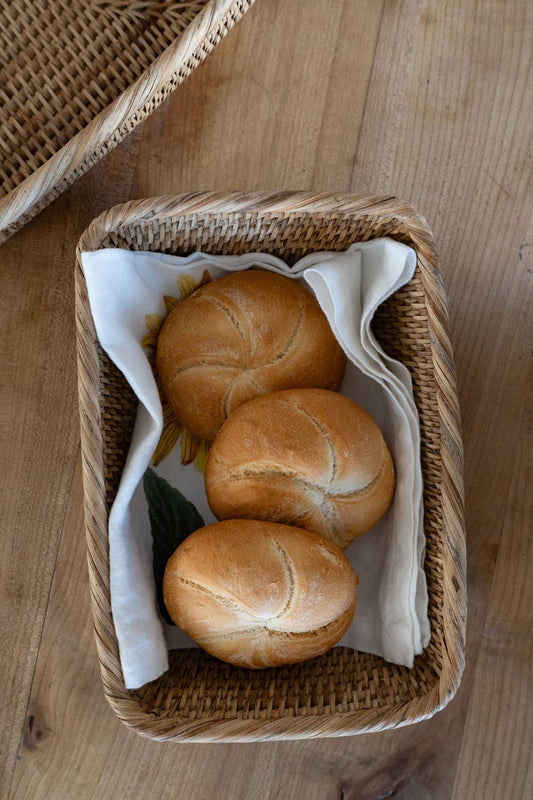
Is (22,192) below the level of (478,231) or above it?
above

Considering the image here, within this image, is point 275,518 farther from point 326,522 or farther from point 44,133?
point 44,133

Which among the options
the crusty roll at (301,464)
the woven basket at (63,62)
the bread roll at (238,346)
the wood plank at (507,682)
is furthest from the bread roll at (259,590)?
the woven basket at (63,62)

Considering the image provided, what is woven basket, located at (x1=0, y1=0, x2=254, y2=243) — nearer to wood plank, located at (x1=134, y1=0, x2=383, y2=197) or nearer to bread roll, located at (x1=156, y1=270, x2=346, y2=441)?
wood plank, located at (x1=134, y1=0, x2=383, y2=197)

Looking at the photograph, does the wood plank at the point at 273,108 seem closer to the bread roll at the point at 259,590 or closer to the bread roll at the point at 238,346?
the bread roll at the point at 238,346

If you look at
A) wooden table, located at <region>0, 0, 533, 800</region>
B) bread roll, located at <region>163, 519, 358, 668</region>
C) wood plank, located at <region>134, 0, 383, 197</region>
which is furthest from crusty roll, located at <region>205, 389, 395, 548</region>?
wood plank, located at <region>134, 0, 383, 197</region>

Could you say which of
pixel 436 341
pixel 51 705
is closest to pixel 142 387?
pixel 436 341

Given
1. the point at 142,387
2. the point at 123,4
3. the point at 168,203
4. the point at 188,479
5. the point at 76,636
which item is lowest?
the point at 76,636

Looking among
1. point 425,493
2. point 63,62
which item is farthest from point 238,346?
point 63,62
